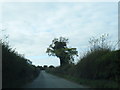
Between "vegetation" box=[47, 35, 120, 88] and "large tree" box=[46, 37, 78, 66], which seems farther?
"large tree" box=[46, 37, 78, 66]

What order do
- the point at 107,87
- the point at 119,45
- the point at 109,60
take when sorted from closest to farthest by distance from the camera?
the point at 107,87
the point at 109,60
the point at 119,45

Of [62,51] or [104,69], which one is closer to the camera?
[104,69]

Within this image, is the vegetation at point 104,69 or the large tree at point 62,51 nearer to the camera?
the vegetation at point 104,69

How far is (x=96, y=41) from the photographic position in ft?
110

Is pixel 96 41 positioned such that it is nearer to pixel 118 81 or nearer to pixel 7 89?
pixel 118 81

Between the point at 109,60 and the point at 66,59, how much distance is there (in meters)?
60.6

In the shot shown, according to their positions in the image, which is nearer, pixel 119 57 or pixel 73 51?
pixel 119 57

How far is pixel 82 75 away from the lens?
106 feet

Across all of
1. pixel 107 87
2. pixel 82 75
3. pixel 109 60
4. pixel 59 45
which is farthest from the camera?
pixel 59 45

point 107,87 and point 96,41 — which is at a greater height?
point 96,41

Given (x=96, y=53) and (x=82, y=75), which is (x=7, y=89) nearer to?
(x=96, y=53)

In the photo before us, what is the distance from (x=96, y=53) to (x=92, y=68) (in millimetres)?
1938

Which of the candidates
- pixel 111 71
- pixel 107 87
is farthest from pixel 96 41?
pixel 107 87

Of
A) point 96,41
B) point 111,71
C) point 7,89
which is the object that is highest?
point 96,41
